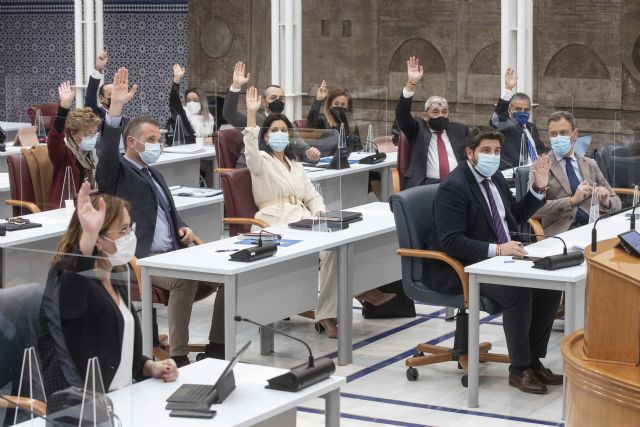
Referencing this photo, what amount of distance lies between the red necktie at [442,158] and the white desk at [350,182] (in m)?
0.81

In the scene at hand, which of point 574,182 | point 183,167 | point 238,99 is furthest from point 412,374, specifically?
point 238,99

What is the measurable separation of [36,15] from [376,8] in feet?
17.8

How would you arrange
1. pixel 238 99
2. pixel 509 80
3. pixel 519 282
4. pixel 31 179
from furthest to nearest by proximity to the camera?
pixel 238 99 < pixel 509 80 < pixel 31 179 < pixel 519 282

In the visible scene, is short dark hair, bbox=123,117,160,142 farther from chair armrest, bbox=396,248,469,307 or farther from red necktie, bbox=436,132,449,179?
red necktie, bbox=436,132,449,179

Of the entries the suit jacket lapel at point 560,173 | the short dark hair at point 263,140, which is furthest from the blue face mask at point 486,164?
the short dark hair at point 263,140

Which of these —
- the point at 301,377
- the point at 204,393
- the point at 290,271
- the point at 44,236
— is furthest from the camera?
the point at 44,236

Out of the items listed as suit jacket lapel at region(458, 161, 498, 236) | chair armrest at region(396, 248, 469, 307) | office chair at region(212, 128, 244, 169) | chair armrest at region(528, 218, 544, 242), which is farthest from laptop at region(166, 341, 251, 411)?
office chair at region(212, 128, 244, 169)

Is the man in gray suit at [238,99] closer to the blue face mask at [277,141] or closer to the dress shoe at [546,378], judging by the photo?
the blue face mask at [277,141]

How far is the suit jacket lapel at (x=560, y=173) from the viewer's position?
854cm

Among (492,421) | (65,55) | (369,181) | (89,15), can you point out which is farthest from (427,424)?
(65,55)

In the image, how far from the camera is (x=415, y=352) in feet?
26.0

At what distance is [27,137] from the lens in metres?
12.1

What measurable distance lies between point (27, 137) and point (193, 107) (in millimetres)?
1901

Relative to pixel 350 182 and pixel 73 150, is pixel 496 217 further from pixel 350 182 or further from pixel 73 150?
pixel 350 182
